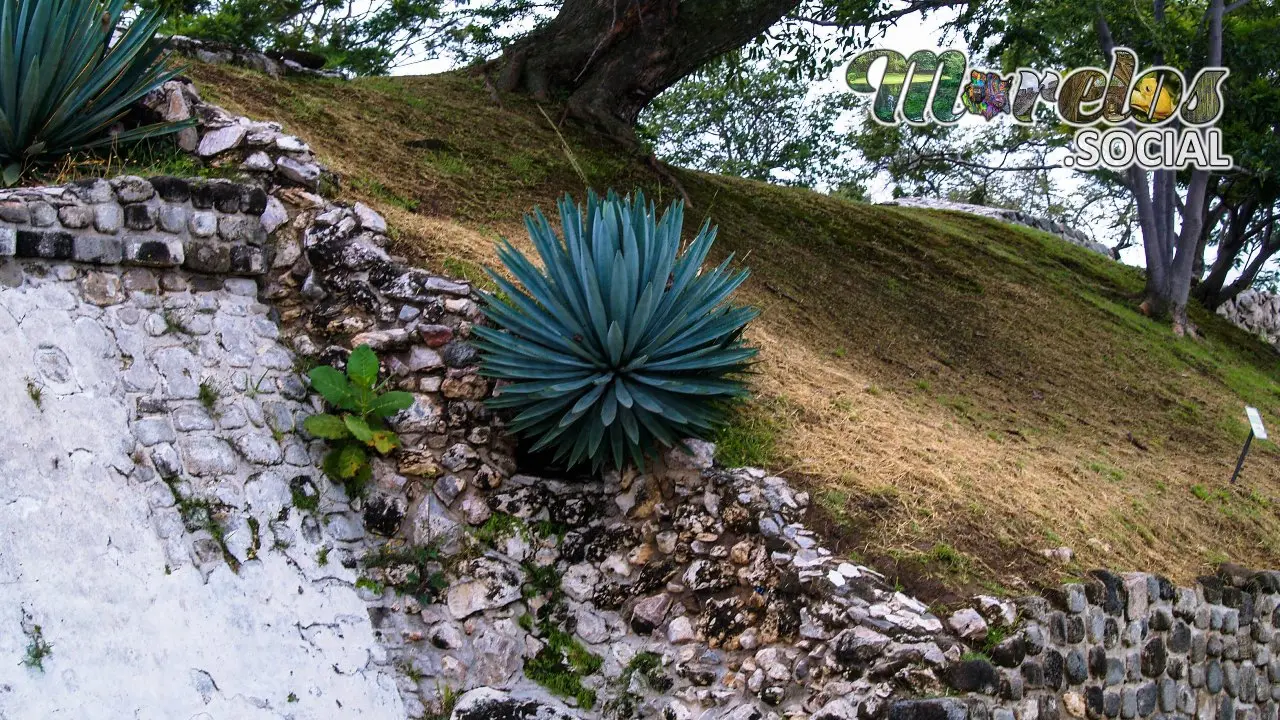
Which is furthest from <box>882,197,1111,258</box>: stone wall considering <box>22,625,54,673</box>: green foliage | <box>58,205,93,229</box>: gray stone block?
<box>22,625,54,673</box>: green foliage

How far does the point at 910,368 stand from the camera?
375 inches

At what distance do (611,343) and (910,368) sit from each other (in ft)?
13.2

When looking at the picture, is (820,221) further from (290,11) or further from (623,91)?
(290,11)

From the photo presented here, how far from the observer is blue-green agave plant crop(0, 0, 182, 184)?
6246mm

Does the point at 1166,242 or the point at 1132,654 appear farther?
the point at 1166,242

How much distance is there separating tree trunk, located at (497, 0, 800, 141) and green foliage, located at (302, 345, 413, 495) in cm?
576

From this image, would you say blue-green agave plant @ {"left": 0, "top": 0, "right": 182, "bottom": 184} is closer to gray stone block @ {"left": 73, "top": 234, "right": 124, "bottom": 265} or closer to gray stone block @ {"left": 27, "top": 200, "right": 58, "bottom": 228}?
gray stone block @ {"left": 27, "top": 200, "right": 58, "bottom": 228}

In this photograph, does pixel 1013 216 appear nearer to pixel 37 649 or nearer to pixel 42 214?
pixel 42 214

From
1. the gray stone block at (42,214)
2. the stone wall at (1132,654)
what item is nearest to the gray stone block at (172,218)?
the gray stone block at (42,214)

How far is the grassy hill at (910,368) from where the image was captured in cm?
668

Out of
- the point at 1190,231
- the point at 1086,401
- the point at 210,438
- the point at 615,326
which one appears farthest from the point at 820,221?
the point at 210,438

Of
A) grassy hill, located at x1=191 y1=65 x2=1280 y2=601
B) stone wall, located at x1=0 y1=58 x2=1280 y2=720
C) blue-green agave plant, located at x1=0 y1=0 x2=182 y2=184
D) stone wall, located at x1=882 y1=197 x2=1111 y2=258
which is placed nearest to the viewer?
stone wall, located at x1=0 y1=58 x2=1280 y2=720

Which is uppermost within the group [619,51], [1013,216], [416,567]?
[1013,216]

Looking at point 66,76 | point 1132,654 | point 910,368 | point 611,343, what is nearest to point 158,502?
point 611,343
